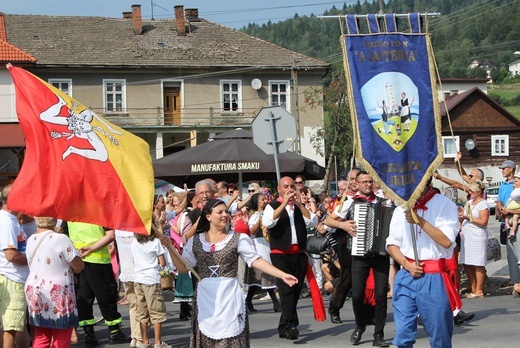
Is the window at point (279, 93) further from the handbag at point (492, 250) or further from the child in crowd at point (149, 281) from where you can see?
the child in crowd at point (149, 281)

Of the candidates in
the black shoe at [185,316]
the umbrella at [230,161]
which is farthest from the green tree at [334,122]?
the black shoe at [185,316]

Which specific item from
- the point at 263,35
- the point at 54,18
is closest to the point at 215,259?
the point at 54,18

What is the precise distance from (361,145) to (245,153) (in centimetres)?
1051

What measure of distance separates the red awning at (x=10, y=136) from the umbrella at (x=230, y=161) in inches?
790

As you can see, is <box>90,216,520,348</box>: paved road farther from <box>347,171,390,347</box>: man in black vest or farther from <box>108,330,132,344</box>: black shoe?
<box>347,171,390,347</box>: man in black vest

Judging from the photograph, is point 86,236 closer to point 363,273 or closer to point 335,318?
point 363,273

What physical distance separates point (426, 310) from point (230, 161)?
10.6 m

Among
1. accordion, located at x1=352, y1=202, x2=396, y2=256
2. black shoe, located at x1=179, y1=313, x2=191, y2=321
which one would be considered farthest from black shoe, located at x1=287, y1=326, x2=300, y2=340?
black shoe, located at x1=179, y1=313, x2=191, y2=321

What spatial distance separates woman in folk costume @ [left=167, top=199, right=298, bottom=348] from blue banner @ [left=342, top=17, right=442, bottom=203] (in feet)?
4.25

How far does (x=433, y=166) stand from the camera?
802 cm

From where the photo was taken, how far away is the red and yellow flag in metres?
7.64

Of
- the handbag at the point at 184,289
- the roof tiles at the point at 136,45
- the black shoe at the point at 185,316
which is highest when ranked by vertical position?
the roof tiles at the point at 136,45

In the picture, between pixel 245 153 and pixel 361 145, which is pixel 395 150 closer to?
pixel 361 145

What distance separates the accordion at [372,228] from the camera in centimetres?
1093
